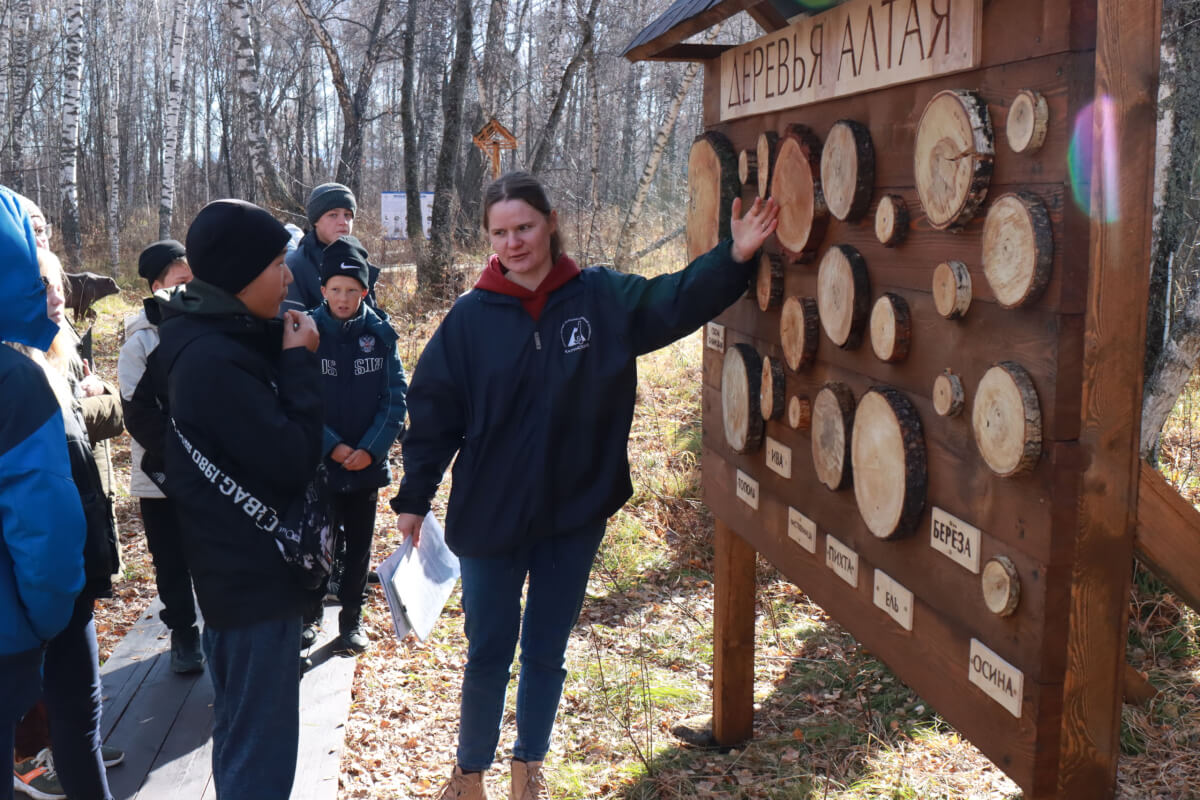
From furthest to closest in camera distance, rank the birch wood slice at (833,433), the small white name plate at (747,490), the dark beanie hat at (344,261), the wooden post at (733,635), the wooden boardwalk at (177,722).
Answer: the dark beanie hat at (344,261) < the wooden post at (733,635) < the wooden boardwalk at (177,722) < the small white name plate at (747,490) < the birch wood slice at (833,433)

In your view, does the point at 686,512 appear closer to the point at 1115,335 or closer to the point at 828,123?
the point at 828,123

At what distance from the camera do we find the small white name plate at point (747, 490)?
2.93m

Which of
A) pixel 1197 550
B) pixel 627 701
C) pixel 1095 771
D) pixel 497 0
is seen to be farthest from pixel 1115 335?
pixel 497 0

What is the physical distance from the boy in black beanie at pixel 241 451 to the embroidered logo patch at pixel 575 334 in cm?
69

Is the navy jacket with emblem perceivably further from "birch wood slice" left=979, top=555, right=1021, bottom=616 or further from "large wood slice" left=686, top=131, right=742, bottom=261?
"birch wood slice" left=979, top=555, right=1021, bottom=616

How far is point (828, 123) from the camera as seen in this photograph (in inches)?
93.0

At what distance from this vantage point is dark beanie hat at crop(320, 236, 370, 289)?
12.1ft

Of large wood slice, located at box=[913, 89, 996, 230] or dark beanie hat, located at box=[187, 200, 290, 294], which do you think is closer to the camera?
large wood slice, located at box=[913, 89, 996, 230]

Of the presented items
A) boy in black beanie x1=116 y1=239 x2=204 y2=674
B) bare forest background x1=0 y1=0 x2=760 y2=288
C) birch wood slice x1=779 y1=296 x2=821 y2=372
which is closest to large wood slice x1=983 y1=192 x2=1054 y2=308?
birch wood slice x1=779 y1=296 x2=821 y2=372

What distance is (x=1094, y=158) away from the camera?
1506 millimetres

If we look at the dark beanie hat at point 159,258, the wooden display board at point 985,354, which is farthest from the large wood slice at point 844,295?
the dark beanie hat at point 159,258

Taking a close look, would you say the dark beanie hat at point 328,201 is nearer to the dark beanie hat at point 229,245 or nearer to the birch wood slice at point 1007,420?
the dark beanie hat at point 229,245

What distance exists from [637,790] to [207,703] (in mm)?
1660

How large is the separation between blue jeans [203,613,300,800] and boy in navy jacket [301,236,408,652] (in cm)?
140
